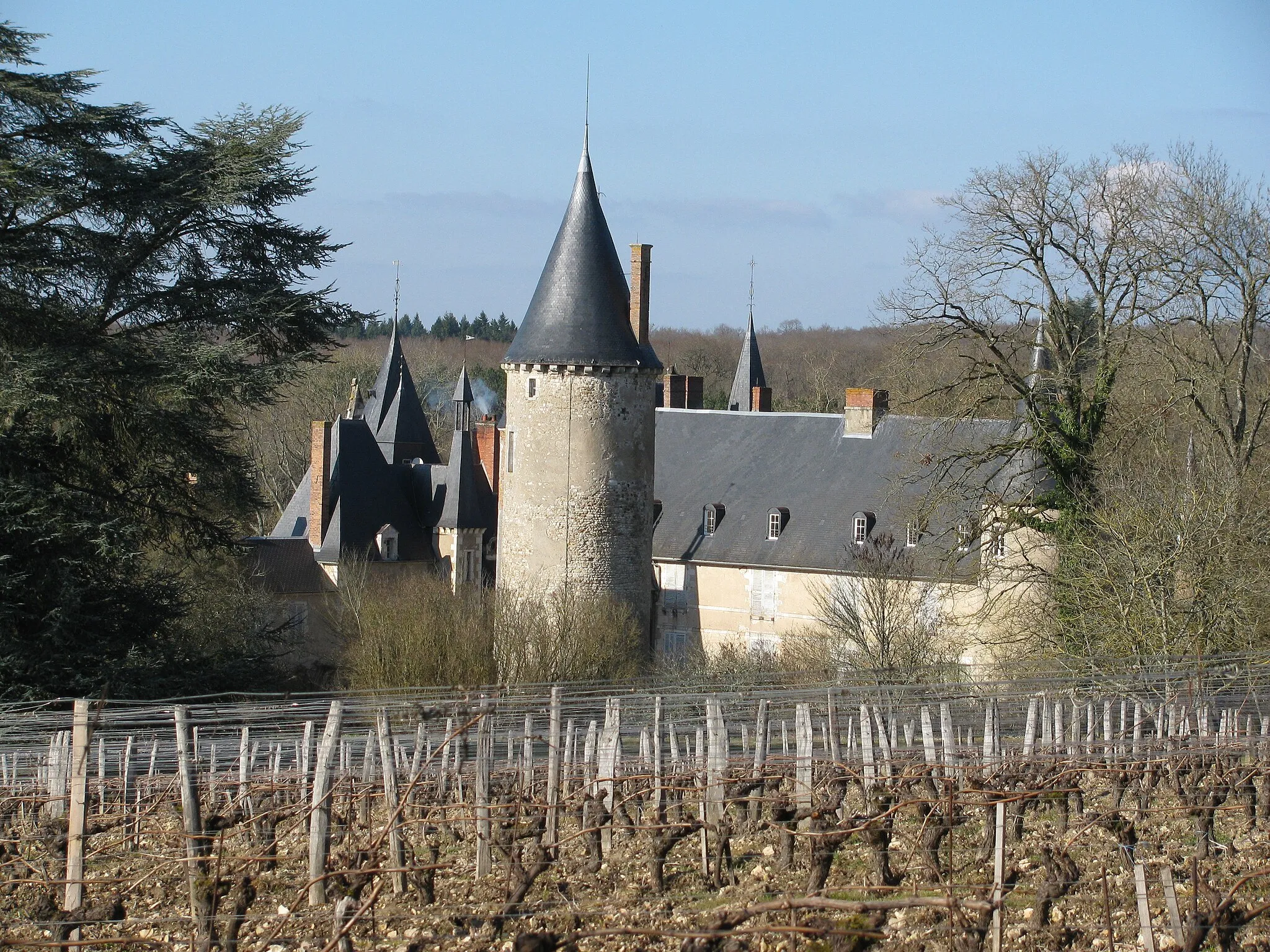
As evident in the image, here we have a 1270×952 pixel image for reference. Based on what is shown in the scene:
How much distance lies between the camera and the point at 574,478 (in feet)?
87.3

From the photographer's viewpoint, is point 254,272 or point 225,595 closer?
point 254,272

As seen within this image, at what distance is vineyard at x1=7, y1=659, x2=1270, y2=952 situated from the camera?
7.06m

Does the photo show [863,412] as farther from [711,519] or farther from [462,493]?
[462,493]

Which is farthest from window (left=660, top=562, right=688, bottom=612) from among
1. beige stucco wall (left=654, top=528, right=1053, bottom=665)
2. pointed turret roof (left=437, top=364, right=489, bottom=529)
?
pointed turret roof (left=437, top=364, right=489, bottom=529)

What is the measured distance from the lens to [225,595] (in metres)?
25.8

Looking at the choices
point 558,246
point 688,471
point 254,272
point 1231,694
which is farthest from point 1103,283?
point 688,471

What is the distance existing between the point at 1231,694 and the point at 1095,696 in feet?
4.49

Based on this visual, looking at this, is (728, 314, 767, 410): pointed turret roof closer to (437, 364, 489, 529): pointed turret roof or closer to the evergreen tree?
(437, 364, 489, 529): pointed turret roof

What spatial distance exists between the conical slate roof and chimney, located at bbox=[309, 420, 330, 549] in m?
6.91

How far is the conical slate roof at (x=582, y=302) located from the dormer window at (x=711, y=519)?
260 inches

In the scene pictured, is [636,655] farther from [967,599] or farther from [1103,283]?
[1103,283]

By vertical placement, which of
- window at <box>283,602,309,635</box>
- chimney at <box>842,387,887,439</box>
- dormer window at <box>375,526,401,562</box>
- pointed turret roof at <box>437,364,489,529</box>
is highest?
chimney at <box>842,387,887,439</box>

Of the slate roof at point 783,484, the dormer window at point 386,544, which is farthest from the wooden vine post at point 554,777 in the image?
the dormer window at point 386,544

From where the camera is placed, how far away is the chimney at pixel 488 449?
3481 centimetres
